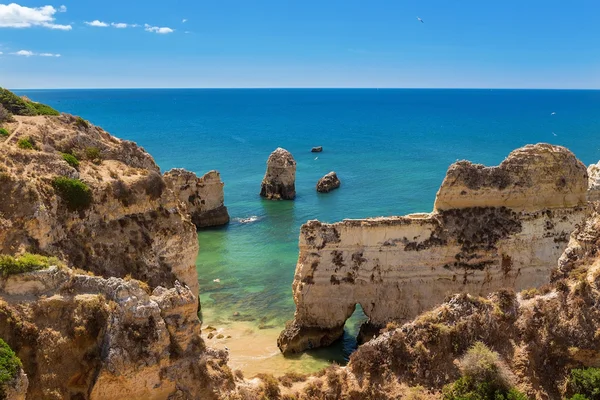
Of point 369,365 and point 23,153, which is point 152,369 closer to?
point 369,365

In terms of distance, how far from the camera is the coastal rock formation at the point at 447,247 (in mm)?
27484

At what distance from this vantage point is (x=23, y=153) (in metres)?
23.6

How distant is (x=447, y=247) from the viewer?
1086 inches

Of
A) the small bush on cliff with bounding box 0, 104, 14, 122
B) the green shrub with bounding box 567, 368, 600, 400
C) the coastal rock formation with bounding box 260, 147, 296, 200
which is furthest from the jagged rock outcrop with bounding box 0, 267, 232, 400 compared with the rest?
the coastal rock formation with bounding box 260, 147, 296, 200

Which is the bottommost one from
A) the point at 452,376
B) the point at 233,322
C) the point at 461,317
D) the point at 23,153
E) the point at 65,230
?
the point at 233,322

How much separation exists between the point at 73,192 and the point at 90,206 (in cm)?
94

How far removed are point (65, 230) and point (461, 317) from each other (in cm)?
1557

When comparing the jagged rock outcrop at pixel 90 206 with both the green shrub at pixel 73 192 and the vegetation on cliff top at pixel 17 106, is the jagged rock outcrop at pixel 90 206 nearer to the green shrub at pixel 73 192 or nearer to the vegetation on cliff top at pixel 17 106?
the green shrub at pixel 73 192

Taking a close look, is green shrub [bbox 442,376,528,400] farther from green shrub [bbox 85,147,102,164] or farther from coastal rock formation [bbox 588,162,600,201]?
green shrub [bbox 85,147,102,164]

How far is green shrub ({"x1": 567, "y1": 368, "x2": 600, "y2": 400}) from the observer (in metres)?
17.0

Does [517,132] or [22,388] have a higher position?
[517,132]

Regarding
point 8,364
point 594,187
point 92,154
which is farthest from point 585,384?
point 92,154

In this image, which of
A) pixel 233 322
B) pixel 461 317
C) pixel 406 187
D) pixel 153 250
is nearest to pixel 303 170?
pixel 406 187

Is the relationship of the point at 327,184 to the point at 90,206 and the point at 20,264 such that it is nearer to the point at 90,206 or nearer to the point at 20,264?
the point at 90,206
